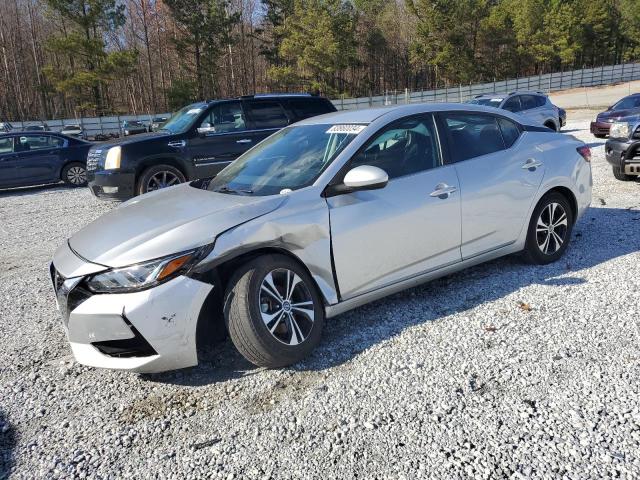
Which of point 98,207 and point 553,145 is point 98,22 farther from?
point 553,145

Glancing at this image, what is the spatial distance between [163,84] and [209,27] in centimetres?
1299

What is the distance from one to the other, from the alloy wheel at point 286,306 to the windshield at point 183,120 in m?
6.39

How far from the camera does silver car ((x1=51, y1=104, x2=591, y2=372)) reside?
9.58 ft

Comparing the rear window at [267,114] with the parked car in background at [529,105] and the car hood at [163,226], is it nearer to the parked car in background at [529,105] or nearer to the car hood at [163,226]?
the car hood at [163,226]

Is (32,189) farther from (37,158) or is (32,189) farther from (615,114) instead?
(615,114)

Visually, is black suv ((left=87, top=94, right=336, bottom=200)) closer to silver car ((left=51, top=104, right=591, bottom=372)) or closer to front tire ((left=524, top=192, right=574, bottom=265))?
silver car ((left=51, top=104, right=591, bottom=372))

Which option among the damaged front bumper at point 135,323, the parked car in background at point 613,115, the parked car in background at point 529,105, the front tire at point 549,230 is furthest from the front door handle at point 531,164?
the parked car in background at point 613,115

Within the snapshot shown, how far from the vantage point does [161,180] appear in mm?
8664

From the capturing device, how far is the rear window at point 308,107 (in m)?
9.56

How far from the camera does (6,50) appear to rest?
5406 cm

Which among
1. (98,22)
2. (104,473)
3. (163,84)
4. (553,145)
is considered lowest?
(104,473)

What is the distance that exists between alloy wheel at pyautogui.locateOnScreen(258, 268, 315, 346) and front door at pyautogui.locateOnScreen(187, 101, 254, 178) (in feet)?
20.0

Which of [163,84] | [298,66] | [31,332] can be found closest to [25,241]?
[31,332]

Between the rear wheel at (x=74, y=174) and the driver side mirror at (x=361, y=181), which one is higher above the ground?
the driver side mirror at (x=361, y=181)
